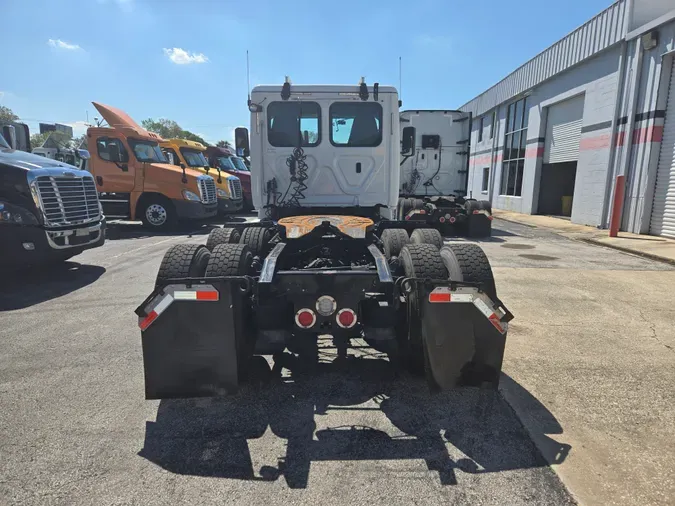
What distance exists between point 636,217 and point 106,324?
1423cm

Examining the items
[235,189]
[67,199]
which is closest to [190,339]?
[67,199]

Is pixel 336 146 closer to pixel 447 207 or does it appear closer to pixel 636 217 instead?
pixel 447 207

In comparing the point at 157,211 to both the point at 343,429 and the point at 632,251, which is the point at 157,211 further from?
the point at 632,251

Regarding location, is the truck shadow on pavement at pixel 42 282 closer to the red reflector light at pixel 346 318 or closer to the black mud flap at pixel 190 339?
the black mud flap at pixel 190 339

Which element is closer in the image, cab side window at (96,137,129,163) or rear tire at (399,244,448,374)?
rear tire at (399,244,448,374)

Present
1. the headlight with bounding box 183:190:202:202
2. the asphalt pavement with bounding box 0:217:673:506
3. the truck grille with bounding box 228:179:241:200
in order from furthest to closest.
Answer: the truck grille with bounding box 228:179:241:200
the headlight with bounding box 183:190:202:202
the asphalt pavement with bounding box 0:217:673:506

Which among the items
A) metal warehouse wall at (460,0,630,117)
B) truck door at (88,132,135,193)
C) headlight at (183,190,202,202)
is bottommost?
headlight at (183,190,202,202)

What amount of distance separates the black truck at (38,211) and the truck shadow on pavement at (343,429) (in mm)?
4756

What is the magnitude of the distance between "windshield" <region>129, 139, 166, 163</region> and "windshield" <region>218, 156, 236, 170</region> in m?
5.02

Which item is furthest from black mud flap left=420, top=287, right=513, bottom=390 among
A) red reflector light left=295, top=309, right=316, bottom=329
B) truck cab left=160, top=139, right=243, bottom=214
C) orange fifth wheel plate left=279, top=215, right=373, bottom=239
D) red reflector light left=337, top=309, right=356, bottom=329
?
truck cab left=160, top=139, right=243, bottom=214

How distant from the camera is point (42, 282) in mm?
6859

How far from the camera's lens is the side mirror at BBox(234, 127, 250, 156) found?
586 centimetres

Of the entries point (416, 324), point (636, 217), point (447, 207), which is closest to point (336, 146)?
point (416, 324)

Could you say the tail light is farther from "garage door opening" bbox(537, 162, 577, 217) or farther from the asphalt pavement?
"garage door opening" bbox(537, 162, 577, 217)
